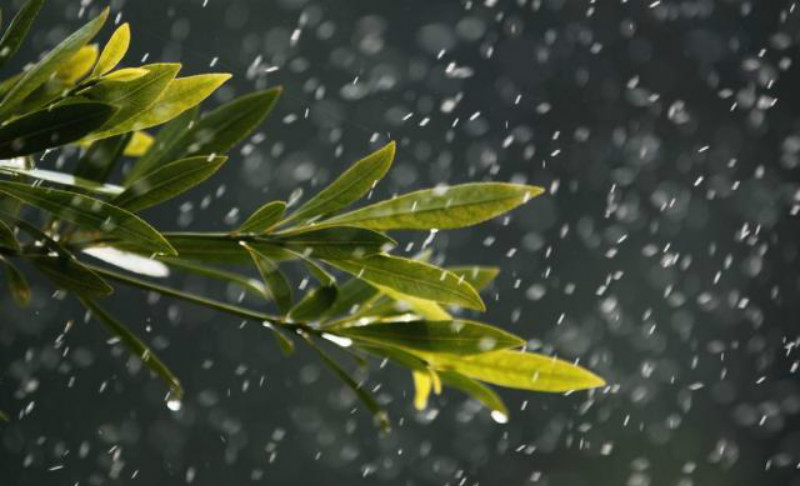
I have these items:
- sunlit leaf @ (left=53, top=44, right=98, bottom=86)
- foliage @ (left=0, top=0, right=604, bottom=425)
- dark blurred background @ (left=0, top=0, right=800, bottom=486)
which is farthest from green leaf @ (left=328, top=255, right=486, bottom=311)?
dark blurred background @ (left=0, top=0, right=800, bottom=486)

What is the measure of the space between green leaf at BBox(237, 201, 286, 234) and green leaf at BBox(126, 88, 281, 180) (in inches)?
2.1

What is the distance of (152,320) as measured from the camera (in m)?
1.92

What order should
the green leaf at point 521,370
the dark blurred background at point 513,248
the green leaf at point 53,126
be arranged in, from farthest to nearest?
1. the dark blurred background at point 513,248
2. the green leaf at point 521,370
3. the green leaf at point 53,126

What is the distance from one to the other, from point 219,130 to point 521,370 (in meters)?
0.21

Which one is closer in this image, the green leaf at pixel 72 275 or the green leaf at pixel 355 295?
the green leaf at pixel 72 275

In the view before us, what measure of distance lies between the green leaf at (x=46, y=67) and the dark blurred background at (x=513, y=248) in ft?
4.86

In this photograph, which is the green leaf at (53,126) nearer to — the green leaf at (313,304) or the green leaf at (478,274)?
the green leaf at (313,304)

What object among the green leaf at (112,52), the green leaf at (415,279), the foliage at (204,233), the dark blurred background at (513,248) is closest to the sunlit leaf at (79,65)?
the foliage at (204,233)

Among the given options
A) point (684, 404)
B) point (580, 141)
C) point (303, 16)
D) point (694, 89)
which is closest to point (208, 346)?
point (303, 16)

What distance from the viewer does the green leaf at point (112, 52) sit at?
47 centimetres

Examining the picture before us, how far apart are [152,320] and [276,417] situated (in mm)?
326

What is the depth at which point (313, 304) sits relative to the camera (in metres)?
0.53

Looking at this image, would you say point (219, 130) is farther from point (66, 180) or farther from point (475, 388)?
point (475, 388)

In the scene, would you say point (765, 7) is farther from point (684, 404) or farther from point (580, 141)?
point (684, 404)
